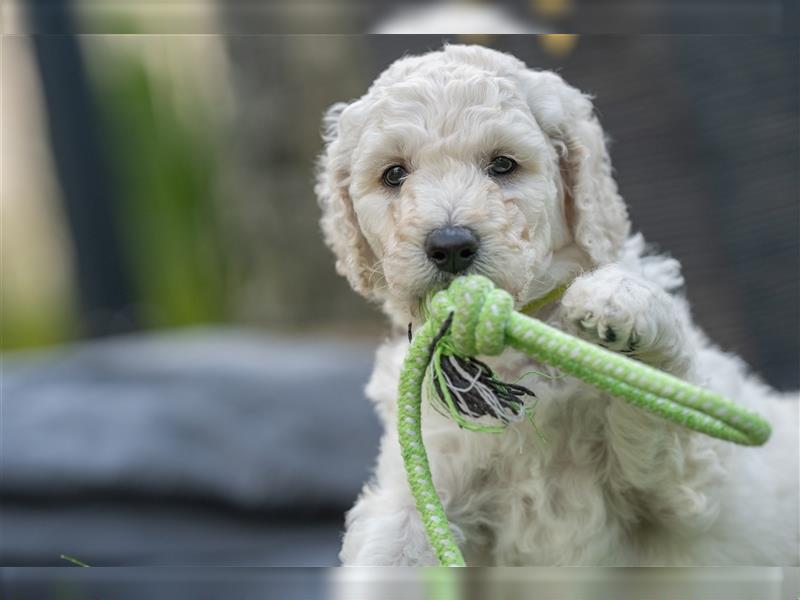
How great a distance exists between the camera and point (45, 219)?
694 centimetres

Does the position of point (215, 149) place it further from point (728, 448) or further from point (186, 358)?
point (728, 448)

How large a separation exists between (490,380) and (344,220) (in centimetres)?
86

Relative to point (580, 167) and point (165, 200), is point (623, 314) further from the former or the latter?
point (165, 200)

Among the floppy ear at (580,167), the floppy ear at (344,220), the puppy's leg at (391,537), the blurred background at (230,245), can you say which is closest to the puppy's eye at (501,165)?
the floppy ear at (580,167)

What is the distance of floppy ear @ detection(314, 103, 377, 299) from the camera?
308 cm

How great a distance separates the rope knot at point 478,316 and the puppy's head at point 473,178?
9.1 inches

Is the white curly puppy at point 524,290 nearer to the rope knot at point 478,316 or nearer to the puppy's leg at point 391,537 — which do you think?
the puppy's leg at point 391,537

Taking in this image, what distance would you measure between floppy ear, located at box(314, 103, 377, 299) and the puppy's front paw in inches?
30.3

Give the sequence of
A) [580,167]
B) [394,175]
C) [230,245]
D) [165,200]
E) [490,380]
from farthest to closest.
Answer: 1. [230,245]
2. [165,200]
3. [580,167]
4. [394,175]
5. [490,380]

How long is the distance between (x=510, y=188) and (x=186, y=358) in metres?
4.82

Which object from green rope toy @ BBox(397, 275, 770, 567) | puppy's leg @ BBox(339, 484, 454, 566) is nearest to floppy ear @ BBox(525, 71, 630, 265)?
green rope toy @ BBox(397, 275, 770, 567)

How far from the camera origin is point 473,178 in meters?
2.70

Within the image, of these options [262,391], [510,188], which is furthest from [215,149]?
[510,188]

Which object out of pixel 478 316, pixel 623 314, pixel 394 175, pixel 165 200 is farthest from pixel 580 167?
pixel 165 200
